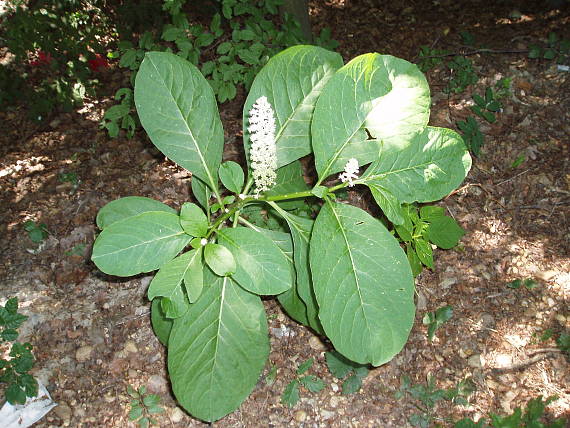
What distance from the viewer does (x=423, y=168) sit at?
1.80 m

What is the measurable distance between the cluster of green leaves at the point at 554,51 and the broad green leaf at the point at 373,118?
2149 millimetres

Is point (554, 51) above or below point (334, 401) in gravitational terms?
above

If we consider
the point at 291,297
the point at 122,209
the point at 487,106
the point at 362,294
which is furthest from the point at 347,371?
the point at 487,106

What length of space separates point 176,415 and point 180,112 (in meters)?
1.35

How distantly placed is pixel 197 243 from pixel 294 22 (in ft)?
5.82

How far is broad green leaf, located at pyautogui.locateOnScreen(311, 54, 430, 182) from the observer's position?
1.76 m

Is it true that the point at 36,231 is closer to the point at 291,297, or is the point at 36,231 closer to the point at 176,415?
the point at 176,415

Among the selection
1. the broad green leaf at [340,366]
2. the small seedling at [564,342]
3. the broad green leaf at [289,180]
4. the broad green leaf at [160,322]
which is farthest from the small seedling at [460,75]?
the broad green leaf at [160,322]

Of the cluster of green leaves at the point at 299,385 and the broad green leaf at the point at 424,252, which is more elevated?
the broad green leaf at the point at 424,252

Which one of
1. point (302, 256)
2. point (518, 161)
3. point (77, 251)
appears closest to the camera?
point (302, 256)

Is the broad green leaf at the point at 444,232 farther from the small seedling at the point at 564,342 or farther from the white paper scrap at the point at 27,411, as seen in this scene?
the white paper scrap at the point at 27,411

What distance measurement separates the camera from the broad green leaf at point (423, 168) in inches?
70.4

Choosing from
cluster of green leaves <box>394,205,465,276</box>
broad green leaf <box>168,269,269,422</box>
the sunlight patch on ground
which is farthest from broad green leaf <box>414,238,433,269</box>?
the sunlight patch on ground

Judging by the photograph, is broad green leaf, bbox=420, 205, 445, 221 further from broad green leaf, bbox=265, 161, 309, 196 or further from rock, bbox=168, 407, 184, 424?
rock, bbox=168, 407, 184, 424
